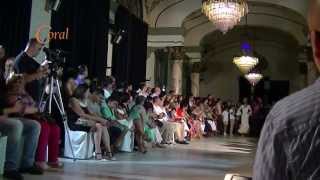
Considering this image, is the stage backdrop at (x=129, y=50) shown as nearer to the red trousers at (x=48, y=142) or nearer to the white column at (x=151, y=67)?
the white column at (x=151, y=67)

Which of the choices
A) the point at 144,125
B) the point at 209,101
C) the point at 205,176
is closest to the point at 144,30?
the point at 209,101

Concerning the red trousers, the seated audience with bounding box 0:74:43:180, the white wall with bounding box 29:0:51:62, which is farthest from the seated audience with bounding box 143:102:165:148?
the seated audience with bounding box 0:74:43:180

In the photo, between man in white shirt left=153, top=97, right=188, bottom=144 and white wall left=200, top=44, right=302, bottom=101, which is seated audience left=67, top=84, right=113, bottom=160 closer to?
man in white shirt left=153, top=97, right=188, bottom=144

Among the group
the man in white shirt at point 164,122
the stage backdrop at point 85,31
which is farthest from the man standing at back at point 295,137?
the man in white shirt at point 164,122

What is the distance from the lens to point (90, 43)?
9570 millimetres

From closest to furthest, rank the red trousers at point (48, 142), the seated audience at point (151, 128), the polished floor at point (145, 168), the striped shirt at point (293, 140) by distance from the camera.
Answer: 1. the striped shirt at point (293, 140)
2. the polished floor at point (145, 168)
3. the red trousers at point (48, 142)
4. the seated audience at point (151, 128)

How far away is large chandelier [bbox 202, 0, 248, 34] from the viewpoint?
960cm

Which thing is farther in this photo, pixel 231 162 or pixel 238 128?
pixel 238 128

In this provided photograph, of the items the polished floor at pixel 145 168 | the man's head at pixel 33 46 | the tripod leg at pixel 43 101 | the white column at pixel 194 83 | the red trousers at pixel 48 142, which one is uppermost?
the white column at pixel 194 83

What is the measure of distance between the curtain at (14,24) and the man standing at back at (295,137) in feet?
21.3

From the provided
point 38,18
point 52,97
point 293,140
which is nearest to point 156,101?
point 38,18

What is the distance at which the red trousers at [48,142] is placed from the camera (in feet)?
16.9

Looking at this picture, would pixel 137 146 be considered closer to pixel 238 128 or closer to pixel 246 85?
pixel 238 128

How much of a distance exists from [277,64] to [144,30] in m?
11.1
